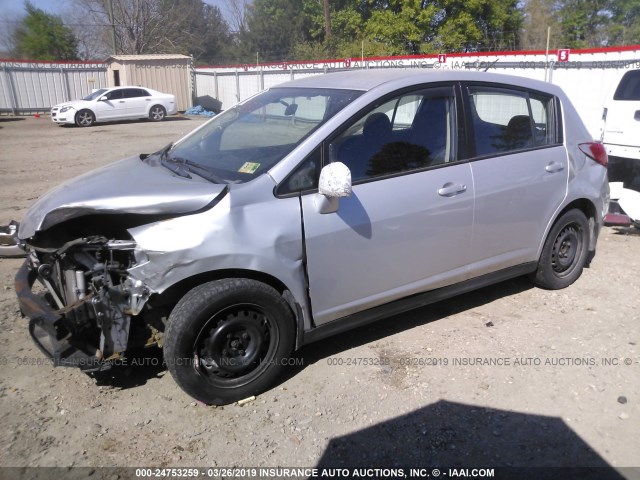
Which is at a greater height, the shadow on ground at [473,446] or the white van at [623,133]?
the white van at [623,133]

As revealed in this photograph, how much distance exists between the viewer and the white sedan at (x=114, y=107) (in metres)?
22.5

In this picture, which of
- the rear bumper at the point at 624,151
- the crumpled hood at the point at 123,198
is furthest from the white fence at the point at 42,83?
the crumpled hood at the point at 123,198

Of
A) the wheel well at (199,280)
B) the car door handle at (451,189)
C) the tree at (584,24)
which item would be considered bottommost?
the wheel well at (199,280)

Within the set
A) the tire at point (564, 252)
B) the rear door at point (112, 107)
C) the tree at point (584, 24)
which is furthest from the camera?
the tree at point (584, 24)

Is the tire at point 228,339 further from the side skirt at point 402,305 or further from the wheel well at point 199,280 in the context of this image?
the side skirt at point 402,305

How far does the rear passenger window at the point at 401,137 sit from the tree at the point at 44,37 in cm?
4742

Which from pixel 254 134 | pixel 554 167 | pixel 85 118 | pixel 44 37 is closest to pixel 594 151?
pixel 554 167

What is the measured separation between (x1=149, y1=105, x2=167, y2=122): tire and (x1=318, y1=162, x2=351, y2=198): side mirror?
23.5 metres

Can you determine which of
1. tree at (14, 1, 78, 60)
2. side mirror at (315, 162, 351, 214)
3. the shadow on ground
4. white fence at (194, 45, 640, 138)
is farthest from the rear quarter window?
tree at (14, 1, 78, 60)

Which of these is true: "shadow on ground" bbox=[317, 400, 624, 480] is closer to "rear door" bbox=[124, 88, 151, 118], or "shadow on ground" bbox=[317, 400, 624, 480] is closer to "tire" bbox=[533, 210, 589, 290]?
"tire" bbox=[533, 210, 589, 290]

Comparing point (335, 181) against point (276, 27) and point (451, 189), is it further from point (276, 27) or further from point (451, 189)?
point (276, 27)

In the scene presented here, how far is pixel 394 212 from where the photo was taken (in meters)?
3.63

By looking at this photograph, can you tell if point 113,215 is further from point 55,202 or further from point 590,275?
point 590,275

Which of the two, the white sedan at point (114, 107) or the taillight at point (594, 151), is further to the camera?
the white sedan at point (114, 107)
